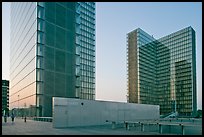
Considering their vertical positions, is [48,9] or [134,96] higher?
[48,9]

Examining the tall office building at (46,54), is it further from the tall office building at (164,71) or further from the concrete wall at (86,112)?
the tall office building at (164,71)

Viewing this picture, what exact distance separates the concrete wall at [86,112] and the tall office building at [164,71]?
325 feet

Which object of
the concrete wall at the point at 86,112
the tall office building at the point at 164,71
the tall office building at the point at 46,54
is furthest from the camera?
the tall office building at the point at 164,71

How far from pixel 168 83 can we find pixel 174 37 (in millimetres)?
25834

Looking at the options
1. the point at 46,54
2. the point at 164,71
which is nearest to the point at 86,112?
the point at 46,54

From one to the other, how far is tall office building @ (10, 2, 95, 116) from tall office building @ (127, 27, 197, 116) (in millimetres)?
71190

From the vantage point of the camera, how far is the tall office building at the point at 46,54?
57.7 metres

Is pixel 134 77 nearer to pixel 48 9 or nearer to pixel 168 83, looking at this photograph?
pixel 168 83

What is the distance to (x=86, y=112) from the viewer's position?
27.4 metres

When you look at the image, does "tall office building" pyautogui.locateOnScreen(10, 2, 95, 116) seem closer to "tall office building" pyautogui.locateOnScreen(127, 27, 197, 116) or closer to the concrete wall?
the concrete wall

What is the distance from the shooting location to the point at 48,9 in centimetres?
6059

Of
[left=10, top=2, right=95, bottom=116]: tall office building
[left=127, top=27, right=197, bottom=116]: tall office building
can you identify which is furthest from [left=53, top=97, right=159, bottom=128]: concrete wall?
[left=127, top=27, right=197, bottom=116]: tall office building

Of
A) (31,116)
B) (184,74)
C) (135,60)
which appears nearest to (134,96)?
(135,60)

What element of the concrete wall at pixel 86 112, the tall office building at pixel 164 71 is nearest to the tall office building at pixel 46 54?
the concrete wall at pixel 86 112
